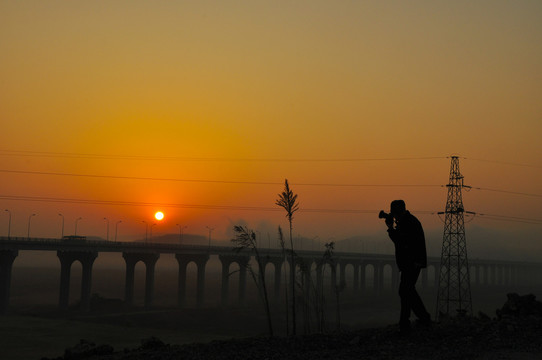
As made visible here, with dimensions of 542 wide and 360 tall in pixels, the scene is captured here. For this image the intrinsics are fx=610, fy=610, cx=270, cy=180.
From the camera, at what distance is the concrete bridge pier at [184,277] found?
393ft

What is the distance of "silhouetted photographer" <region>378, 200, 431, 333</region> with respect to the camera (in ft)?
46.4

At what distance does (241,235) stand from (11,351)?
27423mm

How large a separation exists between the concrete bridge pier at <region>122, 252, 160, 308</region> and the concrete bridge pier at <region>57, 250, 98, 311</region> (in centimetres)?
1150

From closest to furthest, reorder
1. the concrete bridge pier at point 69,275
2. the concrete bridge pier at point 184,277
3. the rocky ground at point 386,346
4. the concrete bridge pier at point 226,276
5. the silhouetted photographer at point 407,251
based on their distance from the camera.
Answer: the rocky ground at point 386,346 < the silhouetted photographer at point 407,251 < the concrete bridge pier at point 69,275 < the concrete bridge pier at point 184,277 < the concrete bridge pier at point 226,276

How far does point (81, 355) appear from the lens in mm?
15969

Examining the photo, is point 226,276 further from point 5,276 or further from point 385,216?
point 385,216

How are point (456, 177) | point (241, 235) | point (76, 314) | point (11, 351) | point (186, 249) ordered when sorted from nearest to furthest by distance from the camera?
1. point (241, 235)
2. point (11, 351)
3. point (456, 177)
4. point (76, 314)
5. point (186, 249)

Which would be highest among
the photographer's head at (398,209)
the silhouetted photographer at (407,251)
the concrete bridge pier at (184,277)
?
the photographer's head at (398,209)

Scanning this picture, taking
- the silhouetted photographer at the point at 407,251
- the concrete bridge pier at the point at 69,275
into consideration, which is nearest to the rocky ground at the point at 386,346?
the silhouetted photographer at the point at 407,251

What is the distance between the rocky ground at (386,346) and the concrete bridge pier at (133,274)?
96933 millimetres

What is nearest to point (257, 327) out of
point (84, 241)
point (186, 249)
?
point (84, 241)

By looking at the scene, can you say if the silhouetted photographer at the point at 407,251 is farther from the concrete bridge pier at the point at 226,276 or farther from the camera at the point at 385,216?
the concrete bridge pier at the point at 226,276

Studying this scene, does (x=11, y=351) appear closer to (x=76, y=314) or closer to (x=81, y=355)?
(x=81, y=355)

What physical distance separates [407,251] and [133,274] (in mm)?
106967
